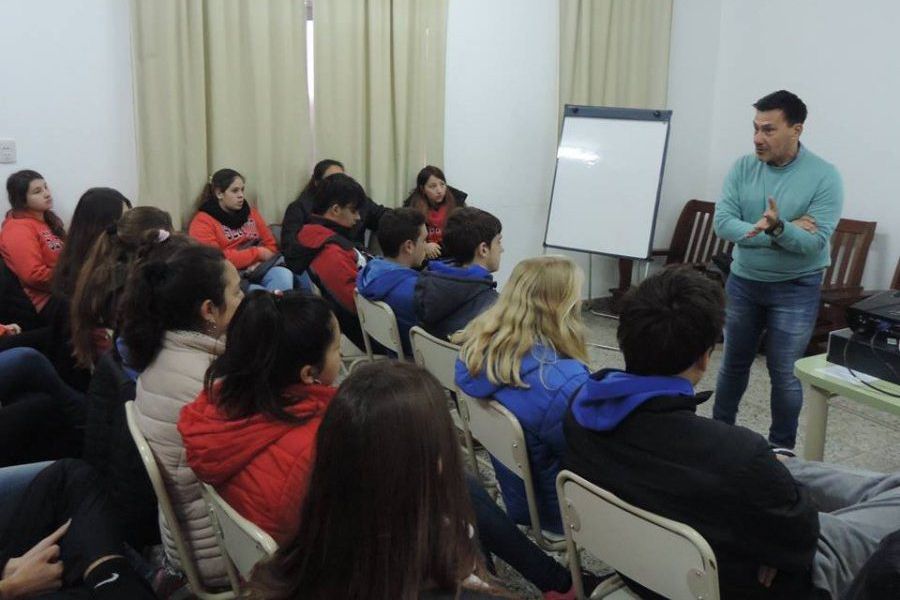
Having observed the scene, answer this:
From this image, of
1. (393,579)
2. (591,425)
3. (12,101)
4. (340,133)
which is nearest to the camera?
(393,579)

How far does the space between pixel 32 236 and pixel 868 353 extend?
3.28 metres

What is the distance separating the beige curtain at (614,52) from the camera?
4.64 meters

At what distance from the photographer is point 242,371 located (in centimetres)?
135

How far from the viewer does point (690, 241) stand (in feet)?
16.8

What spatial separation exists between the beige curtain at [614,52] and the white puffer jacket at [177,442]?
3695mm

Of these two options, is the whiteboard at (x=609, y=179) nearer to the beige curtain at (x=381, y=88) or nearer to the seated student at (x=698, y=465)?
the beige curtain at (x=381, y=88)

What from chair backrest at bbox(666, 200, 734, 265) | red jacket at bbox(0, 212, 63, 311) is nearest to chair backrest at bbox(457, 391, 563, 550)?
red jacket at bbox(0, 212, 63, 311)

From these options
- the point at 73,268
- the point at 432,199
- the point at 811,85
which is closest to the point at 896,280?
the point at 811,85

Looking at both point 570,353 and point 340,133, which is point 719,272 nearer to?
point 340,133

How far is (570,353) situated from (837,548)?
683mm

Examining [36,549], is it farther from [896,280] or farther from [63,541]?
[896,280]

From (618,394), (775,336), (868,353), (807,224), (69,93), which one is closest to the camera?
(618,394)

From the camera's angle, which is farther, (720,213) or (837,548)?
(720,213)

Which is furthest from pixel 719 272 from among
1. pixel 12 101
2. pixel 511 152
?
pixel 12 101
